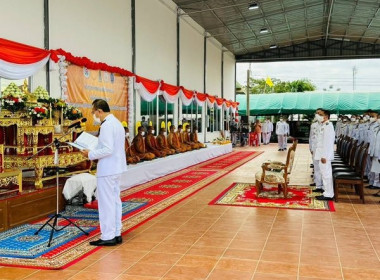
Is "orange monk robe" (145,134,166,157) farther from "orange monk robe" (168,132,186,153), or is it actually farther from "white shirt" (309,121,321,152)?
"white shirt" (309,121,321,152)

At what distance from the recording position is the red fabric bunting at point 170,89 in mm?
11559

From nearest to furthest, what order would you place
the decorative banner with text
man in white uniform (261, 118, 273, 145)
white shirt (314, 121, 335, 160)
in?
white shirt (314, 121, 335, 160)
the decorative banner with text
man in white uniform (261, 118, 273, 145)

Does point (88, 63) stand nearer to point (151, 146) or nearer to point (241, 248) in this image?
point (151, 146)

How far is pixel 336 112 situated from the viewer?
22953 mm

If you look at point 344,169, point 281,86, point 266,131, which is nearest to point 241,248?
point 344,169

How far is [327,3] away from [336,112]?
885cm

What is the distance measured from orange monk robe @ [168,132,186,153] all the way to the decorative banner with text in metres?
2.20

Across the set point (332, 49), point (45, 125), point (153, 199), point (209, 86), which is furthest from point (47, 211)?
point (332, 49)

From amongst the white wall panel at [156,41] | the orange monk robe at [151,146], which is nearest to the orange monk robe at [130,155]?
the orange monk robe at [151,146]

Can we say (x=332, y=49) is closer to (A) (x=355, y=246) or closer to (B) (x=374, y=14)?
(B) (x=374, y=14)

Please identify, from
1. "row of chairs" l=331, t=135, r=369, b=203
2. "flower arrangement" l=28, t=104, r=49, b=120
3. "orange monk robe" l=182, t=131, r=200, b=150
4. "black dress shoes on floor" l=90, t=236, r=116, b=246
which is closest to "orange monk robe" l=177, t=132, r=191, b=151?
"orange monk robe" l=182, t=131, r=200, b=150

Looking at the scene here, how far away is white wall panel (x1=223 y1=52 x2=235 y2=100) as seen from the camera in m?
20.6

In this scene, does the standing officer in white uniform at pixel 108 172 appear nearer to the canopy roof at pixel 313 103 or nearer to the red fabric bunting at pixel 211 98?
the red fabric bunting at pixel 211 98

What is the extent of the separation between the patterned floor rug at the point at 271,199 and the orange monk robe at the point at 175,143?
Result: 13.1 feet
